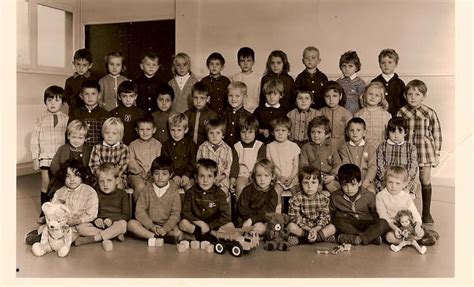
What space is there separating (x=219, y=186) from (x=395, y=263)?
79 centimetres

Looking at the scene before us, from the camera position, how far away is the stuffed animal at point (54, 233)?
1.93 m

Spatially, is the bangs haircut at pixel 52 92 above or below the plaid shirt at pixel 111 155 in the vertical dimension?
above

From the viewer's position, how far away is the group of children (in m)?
2.17

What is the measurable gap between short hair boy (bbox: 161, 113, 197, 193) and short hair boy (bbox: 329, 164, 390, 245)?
65 cm

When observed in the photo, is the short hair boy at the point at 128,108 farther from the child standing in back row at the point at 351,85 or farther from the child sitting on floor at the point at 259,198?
the child standing in back row at the point at 351,85

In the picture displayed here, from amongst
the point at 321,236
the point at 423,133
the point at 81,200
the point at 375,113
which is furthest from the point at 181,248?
the point at 423,133

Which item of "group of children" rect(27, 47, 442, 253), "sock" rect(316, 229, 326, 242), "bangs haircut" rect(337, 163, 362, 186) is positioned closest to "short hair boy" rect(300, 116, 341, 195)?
"group of children" rect(27, 47, 442, 253)

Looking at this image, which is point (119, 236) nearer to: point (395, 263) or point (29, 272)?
point (29, 272)

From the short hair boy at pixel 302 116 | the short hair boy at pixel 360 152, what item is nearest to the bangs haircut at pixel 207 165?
the short hair boy at pixel 302 116

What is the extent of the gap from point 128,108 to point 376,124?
116 cm

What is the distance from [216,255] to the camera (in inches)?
78.5

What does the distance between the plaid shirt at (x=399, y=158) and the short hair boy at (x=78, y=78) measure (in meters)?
1.45

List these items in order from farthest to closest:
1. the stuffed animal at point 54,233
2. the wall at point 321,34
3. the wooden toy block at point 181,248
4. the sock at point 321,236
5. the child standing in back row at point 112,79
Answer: the wall at point 321,34
the child standing in back row at point 112,79
the sock at point 321,236
the wooden toy block at point 181,248
the stuffed animal at point 54,233
